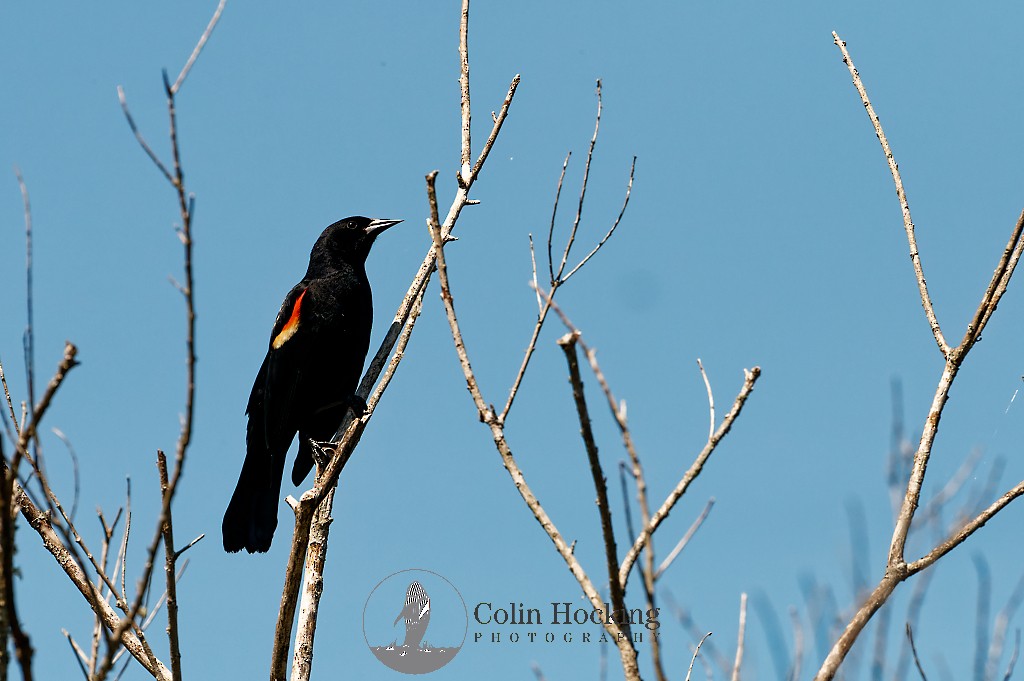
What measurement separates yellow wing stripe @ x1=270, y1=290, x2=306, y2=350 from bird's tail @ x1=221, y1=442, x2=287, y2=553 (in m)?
0.64

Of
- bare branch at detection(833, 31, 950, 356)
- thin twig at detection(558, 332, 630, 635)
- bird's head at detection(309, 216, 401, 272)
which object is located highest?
bird's head at detection(309, 216, 401, 272)

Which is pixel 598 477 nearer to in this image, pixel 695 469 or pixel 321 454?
pixel 695 469

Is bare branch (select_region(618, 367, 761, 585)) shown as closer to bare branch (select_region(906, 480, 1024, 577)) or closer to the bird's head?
bare branch (select_region(906, 480, 1024, 577))

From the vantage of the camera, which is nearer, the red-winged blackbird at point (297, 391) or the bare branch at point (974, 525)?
the bare branch at point (974, 525)

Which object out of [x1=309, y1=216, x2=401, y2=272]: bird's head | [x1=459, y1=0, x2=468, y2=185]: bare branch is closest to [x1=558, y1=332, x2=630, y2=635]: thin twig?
[x1=459, y1=0, x2=468, y2=185]: bare branch

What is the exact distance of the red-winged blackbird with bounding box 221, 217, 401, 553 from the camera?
568 cm

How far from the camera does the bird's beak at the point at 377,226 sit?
21.4ft

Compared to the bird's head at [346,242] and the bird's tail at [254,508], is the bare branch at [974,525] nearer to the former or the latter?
the bird's tail at [254,508]

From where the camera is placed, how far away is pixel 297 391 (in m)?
5.78

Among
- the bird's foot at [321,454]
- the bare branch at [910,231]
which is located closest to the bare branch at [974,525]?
the bare branch at [910,231]

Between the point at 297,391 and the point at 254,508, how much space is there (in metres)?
→ 0.68

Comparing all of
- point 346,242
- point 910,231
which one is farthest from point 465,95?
point 346,242

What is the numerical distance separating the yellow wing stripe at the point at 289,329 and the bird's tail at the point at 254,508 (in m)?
0.64

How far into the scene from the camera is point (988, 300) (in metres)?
2.81
